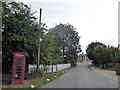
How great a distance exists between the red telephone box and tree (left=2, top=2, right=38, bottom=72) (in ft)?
3.51

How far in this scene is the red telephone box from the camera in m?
8.99

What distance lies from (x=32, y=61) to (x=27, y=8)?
4.98m

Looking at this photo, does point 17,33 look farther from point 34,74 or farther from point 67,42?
point 67,42

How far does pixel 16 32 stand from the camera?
10.1m

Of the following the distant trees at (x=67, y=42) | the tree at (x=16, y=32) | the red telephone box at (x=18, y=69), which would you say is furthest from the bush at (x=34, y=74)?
the distant trees at (x=67, y=42)

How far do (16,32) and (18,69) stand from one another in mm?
2717

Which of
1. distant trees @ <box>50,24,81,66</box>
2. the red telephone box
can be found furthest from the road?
distant trees @ <box>50,24,81,66</box>

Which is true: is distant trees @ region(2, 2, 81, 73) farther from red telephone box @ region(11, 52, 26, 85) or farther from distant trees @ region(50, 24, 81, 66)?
distant trees @ region(50, 24, 81, 66)

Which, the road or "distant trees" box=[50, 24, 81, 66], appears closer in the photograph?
the road

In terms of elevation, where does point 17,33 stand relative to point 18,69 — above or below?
above

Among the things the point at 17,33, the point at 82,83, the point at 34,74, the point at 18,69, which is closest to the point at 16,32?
the point at 17,33

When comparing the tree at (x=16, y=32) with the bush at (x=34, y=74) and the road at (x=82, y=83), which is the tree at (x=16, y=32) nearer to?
the bush at (x=34, y=74)

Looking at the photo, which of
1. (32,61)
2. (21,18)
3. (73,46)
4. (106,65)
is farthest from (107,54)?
(21,18)

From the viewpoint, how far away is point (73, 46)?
1791 inches
